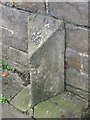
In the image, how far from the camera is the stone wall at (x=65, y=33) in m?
3.47

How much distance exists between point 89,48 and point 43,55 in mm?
555

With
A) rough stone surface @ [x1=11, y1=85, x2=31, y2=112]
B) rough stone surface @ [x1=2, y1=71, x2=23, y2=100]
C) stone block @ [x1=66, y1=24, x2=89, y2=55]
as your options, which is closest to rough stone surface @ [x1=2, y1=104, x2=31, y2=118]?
rough stone surface @ [x1=11, y1=85, x2=31, y2=112]

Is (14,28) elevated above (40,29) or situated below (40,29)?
below

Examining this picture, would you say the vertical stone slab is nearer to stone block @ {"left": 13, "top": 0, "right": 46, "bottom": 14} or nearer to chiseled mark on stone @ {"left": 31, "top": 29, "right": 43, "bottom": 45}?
chiseled mark on stone @ {"left": 31, "top": 29, "right": 43, "bottom": 45}

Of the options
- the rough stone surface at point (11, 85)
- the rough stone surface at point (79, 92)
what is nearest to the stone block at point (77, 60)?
the rough stone surface at point (79, 92)

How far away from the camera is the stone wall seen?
11.4 feet

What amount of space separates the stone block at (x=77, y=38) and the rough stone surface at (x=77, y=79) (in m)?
0.32

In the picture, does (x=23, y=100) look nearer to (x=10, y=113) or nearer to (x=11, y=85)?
(x=10, y=113)

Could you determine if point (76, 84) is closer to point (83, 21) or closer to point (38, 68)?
point (38, 68)

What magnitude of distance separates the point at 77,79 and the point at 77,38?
561mm

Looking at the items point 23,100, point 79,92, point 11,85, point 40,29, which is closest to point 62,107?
point 79,92

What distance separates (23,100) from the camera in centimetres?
387

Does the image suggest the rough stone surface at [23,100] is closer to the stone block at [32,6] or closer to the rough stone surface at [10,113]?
the rough stone surface at [10,113]

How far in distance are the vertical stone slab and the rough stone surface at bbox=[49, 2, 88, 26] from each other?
9 centimetres
